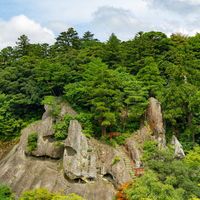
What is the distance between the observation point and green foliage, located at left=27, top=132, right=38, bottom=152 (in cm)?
3231

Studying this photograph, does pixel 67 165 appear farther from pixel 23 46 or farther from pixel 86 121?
pixel 23 46

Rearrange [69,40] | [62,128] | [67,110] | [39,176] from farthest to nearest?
[69,40], [67,110], [62,128], [39,176]

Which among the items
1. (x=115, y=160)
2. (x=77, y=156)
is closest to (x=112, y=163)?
(x=115, y=160)

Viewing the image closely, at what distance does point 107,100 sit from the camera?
31.4 meters

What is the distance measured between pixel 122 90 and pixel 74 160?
8.24 meters

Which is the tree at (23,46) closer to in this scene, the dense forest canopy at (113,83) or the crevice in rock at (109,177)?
the dense forest canopy at (113,83)

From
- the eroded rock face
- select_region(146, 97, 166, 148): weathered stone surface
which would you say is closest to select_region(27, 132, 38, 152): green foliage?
the eroded rock face

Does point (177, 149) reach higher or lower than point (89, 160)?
higher

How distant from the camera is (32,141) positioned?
3269 cm

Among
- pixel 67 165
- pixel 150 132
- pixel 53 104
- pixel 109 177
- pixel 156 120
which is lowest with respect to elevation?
pixel 109 177

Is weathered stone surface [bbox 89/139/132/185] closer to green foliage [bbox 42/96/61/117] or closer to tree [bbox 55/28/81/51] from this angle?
green foliage [bbox 42/96/61/117]

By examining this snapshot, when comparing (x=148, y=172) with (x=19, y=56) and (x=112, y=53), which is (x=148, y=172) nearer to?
(x=112, y=53)

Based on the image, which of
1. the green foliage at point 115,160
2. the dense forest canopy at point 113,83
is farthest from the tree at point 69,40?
the green foliage at point 115,160

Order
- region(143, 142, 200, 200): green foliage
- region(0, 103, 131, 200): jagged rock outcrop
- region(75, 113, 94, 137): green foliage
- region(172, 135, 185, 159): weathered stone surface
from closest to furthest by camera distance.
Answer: region(143, 142, 200, 200): green foliage, region(0, 103, 131, 200): jagged rock outcrop, region(172, 135, 185, 159): weathered stone surface, region(75, 113, 94, 137): green foliage
